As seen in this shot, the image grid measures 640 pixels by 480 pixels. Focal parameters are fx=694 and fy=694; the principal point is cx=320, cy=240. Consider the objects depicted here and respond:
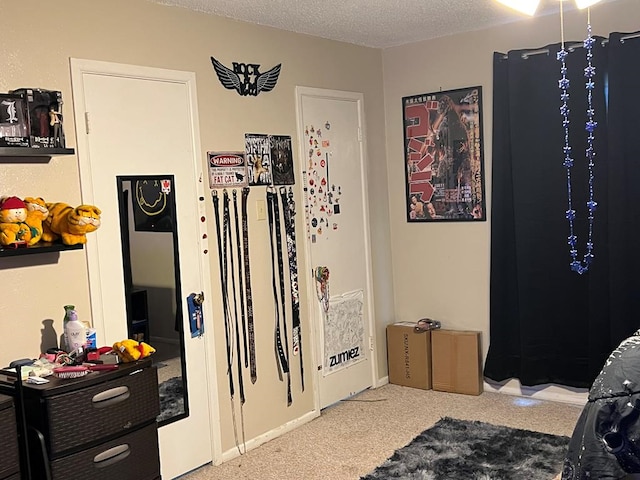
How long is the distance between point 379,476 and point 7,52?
2.51 meters

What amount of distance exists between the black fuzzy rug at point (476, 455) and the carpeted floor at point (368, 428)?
10 cm

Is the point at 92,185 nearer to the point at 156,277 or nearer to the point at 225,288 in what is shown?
the point at 156,277

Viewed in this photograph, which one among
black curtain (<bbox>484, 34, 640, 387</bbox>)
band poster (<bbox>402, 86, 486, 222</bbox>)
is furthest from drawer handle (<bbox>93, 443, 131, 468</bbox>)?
band poster (<bbox>402, 86, 486, 222</bbox>)

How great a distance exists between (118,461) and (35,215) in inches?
39.6

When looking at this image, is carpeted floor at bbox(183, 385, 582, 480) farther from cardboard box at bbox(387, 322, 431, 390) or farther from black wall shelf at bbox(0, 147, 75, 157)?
black wall shelf at bbox(0, 147, 75, 157)

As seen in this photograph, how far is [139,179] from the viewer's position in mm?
3309

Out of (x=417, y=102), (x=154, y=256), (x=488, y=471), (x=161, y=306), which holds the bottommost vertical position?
(x=488, y=471)

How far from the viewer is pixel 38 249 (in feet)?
8.79

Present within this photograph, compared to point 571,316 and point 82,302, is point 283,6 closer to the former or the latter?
point 82,302

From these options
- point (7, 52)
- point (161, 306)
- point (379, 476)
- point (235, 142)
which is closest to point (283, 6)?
point (235, 142)

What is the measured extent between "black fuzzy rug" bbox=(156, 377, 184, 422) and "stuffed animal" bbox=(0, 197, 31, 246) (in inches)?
44.3

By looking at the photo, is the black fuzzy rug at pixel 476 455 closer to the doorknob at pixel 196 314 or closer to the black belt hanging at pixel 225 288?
the black belt hanging at pixel 225 288

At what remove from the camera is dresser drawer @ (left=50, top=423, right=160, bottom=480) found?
8.11ft

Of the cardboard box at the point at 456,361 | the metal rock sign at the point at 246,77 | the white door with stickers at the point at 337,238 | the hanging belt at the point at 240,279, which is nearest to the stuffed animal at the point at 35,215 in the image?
the hanging belt at the point at 240,279
